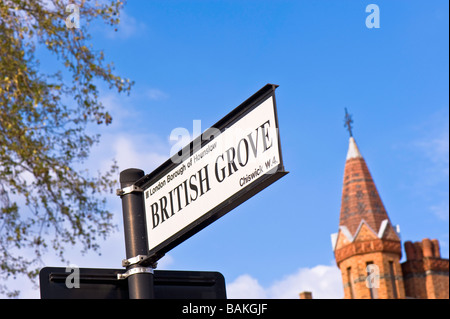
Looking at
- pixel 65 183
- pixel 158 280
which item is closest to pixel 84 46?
pixel 65 183

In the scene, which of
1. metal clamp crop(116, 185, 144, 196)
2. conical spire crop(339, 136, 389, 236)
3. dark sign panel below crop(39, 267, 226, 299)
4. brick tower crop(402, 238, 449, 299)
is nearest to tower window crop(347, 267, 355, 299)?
conical spire crop(339, 136, 389, 236)

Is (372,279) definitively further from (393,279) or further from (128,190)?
(128,190)

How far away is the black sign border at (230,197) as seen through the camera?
2400mm

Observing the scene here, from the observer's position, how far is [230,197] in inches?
99.7

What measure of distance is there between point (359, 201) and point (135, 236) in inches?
1750

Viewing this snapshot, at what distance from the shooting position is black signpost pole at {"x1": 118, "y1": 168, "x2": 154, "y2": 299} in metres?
2.78

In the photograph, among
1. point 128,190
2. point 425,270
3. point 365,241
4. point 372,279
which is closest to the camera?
point 128,190

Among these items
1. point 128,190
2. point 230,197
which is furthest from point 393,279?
point 230,197

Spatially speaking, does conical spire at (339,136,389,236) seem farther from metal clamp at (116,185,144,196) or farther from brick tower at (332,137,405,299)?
metal clamp at (116,185,144,196)

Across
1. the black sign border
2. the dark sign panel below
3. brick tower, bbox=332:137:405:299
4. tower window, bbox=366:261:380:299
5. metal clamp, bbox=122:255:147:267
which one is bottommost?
the dark sign panel below

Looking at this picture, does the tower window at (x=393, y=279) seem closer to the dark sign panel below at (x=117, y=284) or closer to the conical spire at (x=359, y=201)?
the conical spire at (x=359, y=201)

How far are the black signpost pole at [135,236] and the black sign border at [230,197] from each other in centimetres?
3
